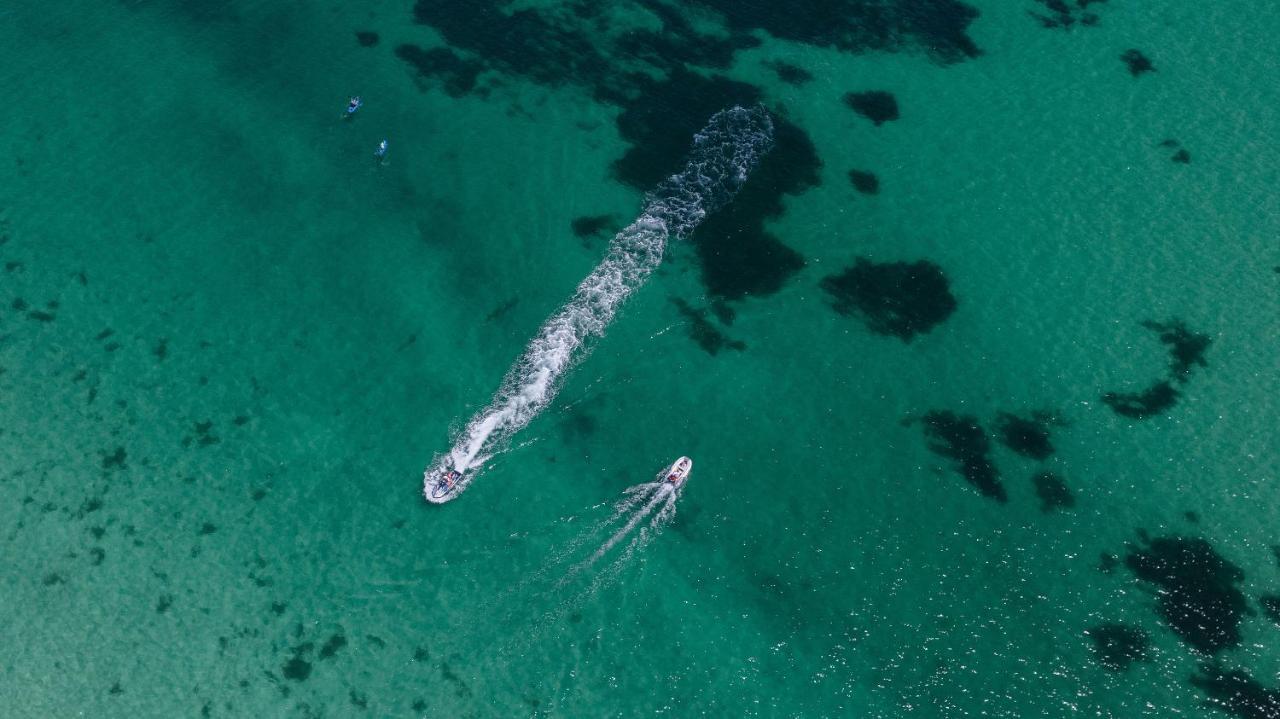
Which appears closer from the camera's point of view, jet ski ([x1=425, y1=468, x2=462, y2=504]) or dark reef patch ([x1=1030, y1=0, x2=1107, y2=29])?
jet ski ([x1=425, y1=468, x2=462, y2=504])

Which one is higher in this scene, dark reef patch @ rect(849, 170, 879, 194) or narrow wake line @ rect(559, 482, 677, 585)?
dark reef patch @ rect(849, 170, 879, 194)

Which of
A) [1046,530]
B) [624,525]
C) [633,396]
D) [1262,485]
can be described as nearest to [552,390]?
[633,396]

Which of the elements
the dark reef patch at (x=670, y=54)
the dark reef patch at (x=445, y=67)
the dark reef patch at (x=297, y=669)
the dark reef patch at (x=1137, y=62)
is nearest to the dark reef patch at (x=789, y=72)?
the dark reef patch at (x=670, y=54)

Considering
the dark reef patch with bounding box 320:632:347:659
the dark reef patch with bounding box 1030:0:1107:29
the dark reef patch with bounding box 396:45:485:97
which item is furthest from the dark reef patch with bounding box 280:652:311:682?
the dark reef patch with bounding box 1030:0:1107:29

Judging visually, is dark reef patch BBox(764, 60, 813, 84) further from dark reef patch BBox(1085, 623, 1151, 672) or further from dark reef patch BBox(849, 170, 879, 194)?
dark reef patch BBox(1085, 623, 1151, 672)

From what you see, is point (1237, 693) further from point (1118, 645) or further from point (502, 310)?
Result: point (502, 310)

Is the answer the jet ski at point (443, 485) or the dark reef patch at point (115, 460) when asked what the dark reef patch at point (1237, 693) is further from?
the dark reef patch at point (115, 460)
